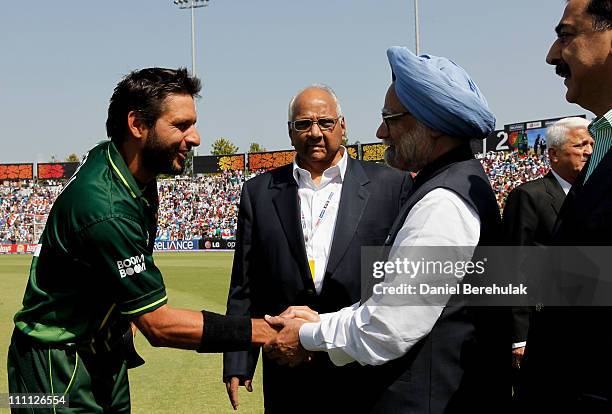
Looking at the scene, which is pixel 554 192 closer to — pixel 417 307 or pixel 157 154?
pixel 417 307

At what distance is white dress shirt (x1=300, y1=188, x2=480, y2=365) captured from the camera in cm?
241

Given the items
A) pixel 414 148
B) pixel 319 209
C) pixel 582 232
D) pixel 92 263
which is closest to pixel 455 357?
pixel 582 232

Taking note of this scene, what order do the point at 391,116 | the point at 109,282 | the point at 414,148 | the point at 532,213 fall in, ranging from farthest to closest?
the point at 532,213
the point at 109,282
the point at 391,116
the point at 414,148

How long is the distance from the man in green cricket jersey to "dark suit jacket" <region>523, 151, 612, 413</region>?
1716mm

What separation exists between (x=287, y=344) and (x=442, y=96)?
1574 mm

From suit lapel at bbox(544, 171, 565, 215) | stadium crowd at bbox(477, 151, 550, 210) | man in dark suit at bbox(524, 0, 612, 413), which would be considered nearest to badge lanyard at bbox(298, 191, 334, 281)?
suit lapel at bbox(544, 171, 565, 215)

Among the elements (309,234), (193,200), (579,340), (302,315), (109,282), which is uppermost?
(193,200)

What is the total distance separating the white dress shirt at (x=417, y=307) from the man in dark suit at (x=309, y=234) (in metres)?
1.23

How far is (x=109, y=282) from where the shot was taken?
3.06m

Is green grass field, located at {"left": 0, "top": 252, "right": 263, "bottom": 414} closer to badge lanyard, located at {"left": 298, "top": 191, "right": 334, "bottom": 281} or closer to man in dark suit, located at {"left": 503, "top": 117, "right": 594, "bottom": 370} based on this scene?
badge lanyard, located at {"left": 298, "top": 191, "right": 334, "bottom": 281}

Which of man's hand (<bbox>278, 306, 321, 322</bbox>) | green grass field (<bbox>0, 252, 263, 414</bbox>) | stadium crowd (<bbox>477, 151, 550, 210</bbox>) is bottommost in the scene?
green grass field (<bbox>0, 252, 263, 414</bbox>)

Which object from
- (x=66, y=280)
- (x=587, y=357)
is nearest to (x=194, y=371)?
(x=66, y=280)

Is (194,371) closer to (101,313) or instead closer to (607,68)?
(101,313)

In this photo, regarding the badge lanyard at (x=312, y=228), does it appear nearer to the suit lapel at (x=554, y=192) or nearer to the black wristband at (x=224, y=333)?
the black wristband at (x=224, y=333)
